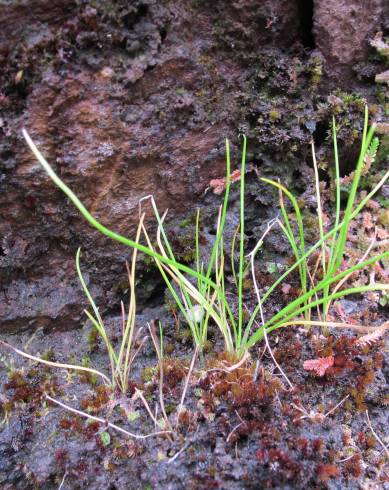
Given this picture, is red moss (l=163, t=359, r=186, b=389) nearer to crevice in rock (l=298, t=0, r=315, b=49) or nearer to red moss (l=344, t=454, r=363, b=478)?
red moss (l=344, t=454, r=363, b=478)

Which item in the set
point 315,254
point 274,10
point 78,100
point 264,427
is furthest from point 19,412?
point 274,10

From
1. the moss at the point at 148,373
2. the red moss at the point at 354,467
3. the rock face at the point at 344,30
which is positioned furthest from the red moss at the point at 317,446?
the rock face at the point at 344,30

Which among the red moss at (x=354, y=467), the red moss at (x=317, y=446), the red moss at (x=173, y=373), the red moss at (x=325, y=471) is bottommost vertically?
the red moss at (x=354, y=467)

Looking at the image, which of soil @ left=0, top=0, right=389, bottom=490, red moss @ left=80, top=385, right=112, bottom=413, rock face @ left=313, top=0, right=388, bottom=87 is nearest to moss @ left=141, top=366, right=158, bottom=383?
soil @ left=0, top=0, right=389, bottom=490

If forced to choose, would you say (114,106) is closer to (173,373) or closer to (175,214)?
(175,214)

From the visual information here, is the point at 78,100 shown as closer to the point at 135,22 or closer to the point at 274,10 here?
the point at 135,22

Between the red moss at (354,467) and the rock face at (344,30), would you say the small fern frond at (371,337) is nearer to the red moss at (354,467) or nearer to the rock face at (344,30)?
the red moss at (354,467)

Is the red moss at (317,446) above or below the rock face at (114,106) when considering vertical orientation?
below
